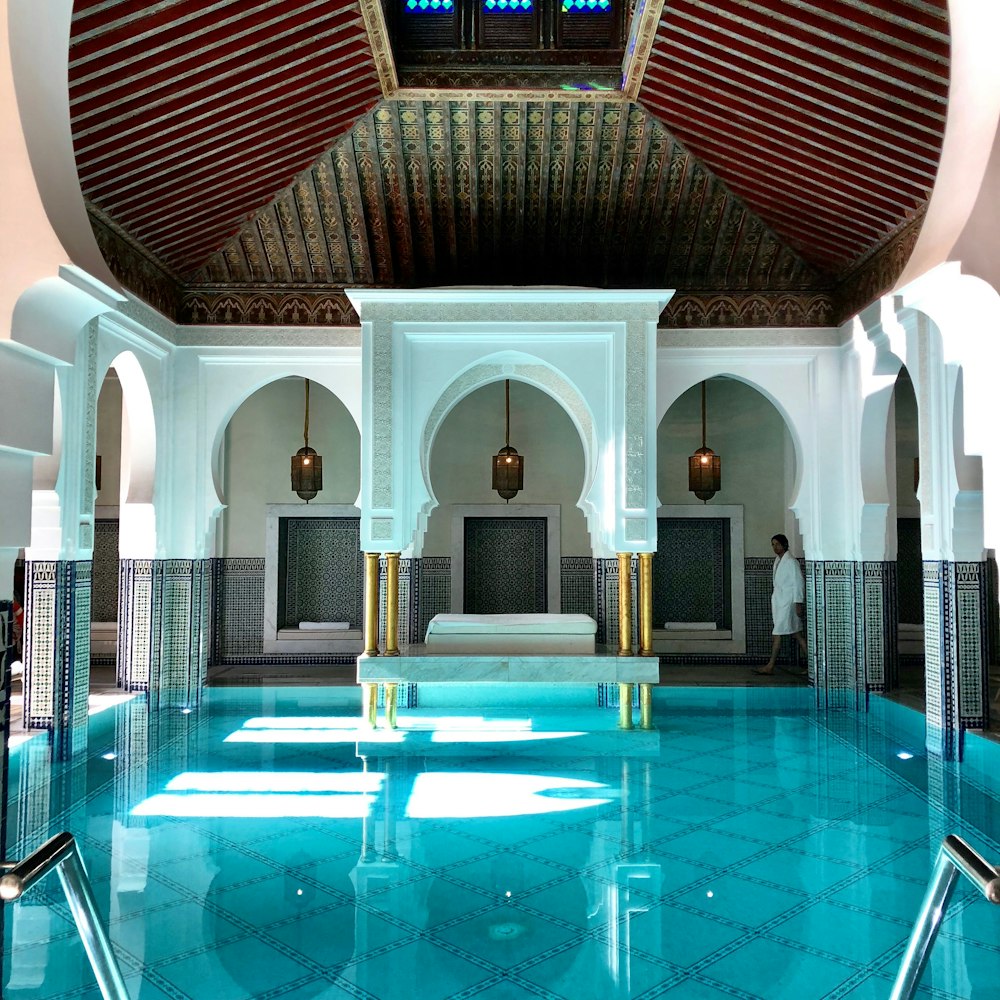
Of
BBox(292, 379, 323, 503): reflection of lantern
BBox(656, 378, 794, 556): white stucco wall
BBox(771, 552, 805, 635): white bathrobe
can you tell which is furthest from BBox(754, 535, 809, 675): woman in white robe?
BBox(292, 379, 323, 503): reflection of lantern

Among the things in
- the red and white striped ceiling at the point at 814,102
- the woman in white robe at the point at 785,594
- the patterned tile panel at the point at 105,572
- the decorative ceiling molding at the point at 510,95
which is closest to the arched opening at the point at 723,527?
the woman in white robe at the point at 785,594

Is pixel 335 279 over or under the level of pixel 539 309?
over

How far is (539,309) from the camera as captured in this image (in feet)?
17.0

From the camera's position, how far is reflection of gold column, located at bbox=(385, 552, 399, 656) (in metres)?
5.02

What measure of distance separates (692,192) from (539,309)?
1.19m

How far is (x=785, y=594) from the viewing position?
669 cm

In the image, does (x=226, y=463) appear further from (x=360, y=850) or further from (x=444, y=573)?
(x=360, y=850)

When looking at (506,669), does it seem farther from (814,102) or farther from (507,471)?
(814,102)

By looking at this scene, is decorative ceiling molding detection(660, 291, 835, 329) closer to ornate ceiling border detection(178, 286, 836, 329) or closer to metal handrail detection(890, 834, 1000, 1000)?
ornate ceiling border detection(178, 286, 836, 329)

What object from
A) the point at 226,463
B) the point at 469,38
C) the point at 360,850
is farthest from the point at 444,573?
the point at 360,850

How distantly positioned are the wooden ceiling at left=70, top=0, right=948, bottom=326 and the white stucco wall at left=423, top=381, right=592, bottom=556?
1705mm

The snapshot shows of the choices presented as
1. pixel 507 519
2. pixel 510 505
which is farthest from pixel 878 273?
pixel 507 519

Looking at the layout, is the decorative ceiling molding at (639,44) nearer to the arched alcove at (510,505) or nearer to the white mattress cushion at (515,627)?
the white mattress cushion at (515,627)

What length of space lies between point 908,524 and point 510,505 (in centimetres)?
306
